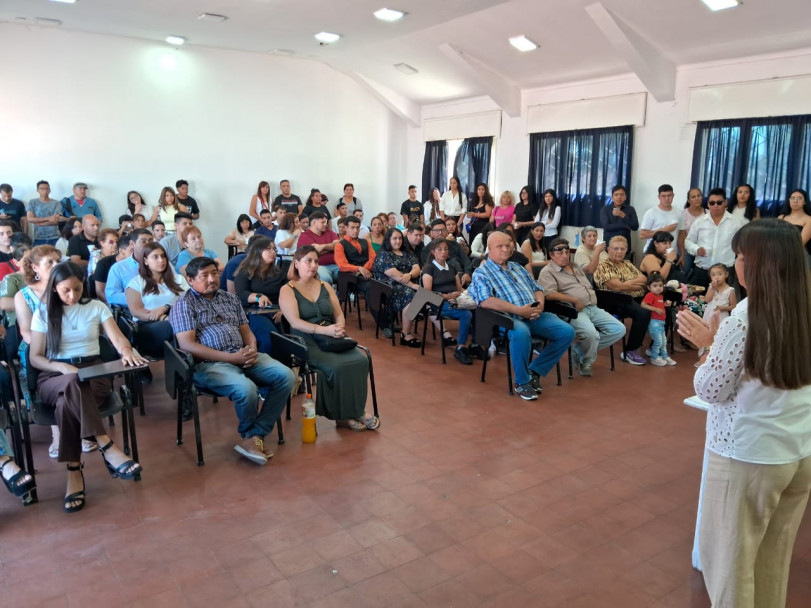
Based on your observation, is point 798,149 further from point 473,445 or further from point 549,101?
point 473,445

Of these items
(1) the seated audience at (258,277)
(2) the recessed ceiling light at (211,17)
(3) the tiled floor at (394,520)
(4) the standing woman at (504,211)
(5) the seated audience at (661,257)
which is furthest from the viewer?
(4) the standing woman at (504,211)

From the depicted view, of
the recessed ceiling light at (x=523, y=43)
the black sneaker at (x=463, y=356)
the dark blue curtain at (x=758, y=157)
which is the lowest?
the black sneaker at (x=463, y=356)

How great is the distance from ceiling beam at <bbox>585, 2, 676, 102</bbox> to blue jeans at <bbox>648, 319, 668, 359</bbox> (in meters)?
3.34

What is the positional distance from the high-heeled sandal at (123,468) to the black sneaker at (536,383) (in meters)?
2.65

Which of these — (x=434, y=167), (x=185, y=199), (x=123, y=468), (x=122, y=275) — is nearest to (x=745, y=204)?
(x=434, y=167)

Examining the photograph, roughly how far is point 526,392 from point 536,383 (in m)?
0.16

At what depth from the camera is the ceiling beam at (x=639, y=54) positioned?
21.8 feet

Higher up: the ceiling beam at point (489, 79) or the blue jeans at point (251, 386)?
the ceiling beam at point (489, 79)

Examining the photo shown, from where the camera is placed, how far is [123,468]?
10.1 feet

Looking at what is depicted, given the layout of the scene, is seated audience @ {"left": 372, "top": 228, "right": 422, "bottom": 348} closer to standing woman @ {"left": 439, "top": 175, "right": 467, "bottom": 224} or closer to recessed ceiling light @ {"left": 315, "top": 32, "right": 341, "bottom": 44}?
recessed ceiling light @ {"left": 315, "top": 32, "right": 341, "bottom": 44}

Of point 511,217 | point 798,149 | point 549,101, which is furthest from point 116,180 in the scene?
point 798,149

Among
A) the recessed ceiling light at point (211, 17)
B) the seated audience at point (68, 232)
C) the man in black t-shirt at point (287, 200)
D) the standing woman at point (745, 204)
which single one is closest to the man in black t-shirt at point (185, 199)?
the man in black t-shirt at point (287, 200)

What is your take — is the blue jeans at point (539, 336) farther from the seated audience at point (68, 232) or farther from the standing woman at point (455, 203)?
the standing woman at point (455, 203)

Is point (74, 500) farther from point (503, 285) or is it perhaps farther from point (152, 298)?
point (503, 285)
